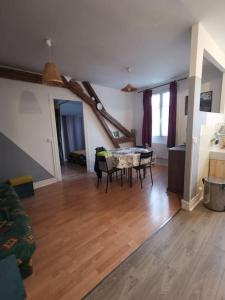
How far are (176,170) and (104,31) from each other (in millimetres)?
2597

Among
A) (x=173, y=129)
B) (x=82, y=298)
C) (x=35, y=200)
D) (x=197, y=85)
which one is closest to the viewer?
(x=82, y=298)

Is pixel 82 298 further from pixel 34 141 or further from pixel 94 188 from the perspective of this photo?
pixel 34 141

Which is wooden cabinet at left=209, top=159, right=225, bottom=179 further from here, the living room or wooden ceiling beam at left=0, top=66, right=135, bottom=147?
wooden ceiling beam at left=0, top=66, right=135, bottom=147

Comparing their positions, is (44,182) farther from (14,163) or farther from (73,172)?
(73,172)

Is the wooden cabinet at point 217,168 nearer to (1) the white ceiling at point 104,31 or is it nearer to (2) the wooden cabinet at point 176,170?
(2) the wooden cabinet at point 176,170

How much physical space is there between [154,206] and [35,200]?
2276 mm

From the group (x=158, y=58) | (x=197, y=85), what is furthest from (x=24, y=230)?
(x=158, y=58)

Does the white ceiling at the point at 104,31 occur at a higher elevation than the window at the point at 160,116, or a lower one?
higher


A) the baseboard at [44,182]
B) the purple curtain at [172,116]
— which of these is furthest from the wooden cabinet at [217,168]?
the baseboard at [44,182]

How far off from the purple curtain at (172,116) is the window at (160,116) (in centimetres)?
28

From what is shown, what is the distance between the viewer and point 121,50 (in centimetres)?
260

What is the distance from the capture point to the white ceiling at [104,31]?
166 centimetres

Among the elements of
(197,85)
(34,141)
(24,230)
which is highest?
(197,85)

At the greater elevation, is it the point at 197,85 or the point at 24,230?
the point at 197,85
